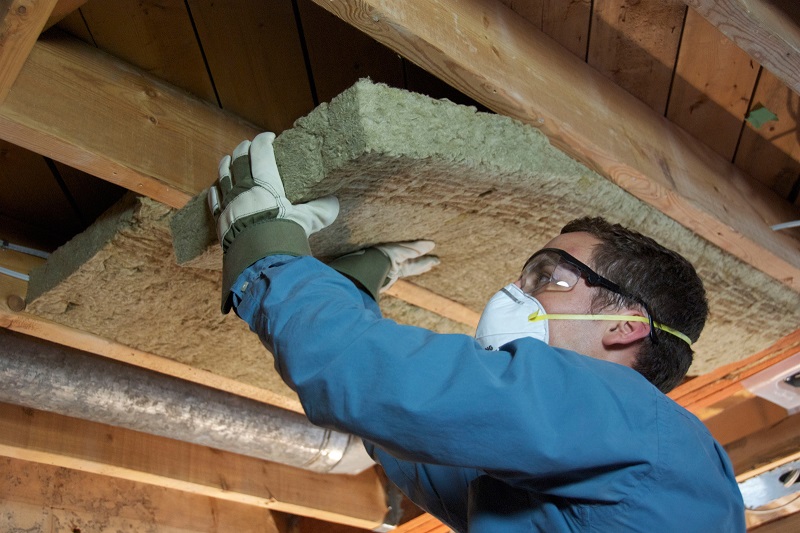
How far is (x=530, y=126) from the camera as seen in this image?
1.66 metres

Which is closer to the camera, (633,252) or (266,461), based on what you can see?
(633,252)

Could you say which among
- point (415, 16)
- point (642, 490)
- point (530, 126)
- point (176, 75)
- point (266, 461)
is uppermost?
point (415, 16)

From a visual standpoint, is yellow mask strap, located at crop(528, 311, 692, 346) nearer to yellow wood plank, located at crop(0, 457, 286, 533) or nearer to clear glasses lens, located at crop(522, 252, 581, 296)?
clear glasses lens, located at crop(522, 252, 581, 296)

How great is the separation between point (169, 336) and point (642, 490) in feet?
4.16

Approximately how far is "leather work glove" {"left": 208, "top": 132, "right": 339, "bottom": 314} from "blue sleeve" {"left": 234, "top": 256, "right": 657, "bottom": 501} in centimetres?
20

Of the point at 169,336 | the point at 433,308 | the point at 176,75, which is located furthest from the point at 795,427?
the point at 176,75

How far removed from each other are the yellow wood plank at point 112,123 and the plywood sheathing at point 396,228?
0.09 meters

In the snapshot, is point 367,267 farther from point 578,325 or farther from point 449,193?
point 578,325

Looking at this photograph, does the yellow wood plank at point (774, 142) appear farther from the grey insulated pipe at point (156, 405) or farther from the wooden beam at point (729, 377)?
the grey insulated pipe at point (156, 405)

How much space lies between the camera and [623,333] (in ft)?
4.80

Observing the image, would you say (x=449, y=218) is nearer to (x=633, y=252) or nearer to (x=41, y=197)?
(x=633, y=252)

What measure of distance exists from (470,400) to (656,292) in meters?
0.51

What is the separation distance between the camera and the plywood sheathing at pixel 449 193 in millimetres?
1455

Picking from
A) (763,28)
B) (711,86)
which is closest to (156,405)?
(711,86)
